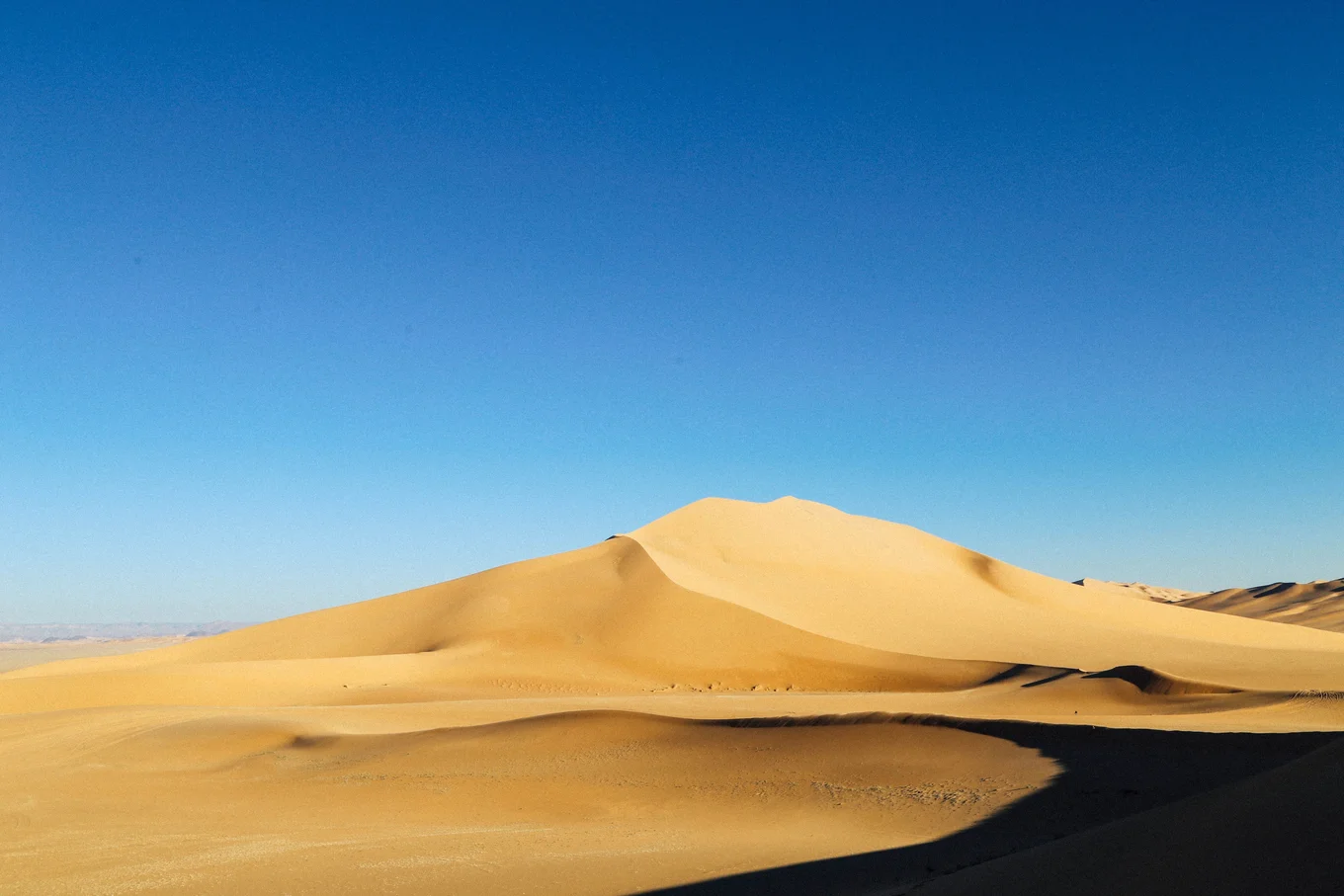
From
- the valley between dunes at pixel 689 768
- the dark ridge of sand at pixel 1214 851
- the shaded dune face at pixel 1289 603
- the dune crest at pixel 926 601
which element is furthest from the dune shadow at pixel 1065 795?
the shaded dune face at pixel 1289 603

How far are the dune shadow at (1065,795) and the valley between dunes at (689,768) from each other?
4 cm

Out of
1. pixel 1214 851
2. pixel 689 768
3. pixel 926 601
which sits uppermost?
pixel 926 601

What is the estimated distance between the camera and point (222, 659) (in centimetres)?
3312

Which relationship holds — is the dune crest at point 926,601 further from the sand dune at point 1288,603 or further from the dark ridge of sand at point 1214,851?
the dark ridge of sand at point 1214,851

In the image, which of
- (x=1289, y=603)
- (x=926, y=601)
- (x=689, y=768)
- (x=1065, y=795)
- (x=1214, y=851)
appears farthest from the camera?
(x=1289, y=603)

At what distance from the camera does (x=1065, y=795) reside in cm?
991

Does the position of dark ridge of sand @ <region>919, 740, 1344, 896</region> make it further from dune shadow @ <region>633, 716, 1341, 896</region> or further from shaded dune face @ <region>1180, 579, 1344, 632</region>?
shaded dune face @ <region>1180, 579, 1344, 632</region>

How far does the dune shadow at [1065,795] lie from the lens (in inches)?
318

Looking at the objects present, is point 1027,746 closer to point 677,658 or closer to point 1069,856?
point 1069,856

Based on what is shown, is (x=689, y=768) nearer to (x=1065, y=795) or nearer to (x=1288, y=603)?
(x=1065, y=795)

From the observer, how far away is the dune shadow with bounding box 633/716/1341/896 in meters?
8.08

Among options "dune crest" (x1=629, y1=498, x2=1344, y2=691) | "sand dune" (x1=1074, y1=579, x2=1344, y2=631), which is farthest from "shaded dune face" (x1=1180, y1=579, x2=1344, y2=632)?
"dune crest" (x1=629, y1=498, x2=1344, y2=691)

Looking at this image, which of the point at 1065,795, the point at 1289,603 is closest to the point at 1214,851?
the point at 1065,795

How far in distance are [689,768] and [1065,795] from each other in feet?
16.0
